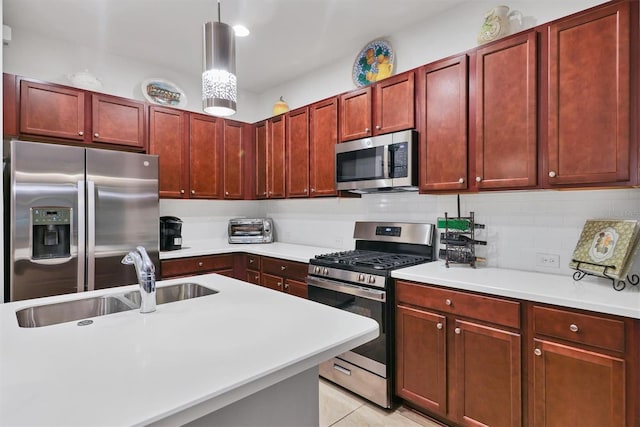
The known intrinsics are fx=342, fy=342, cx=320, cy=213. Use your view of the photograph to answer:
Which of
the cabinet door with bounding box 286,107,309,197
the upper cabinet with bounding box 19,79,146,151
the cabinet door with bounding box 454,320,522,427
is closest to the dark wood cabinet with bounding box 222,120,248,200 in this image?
the cabinet door with bounding box 286,107,309,197

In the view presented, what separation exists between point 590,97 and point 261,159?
2935mm

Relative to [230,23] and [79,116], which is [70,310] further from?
[230,23]

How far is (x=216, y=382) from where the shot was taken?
0.79 m

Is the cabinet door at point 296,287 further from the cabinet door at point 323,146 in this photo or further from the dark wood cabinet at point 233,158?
the dark wood cabinet at point 233,158

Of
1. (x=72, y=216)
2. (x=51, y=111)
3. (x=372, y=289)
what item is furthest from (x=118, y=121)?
(x=372, y=289)

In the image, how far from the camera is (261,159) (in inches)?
152

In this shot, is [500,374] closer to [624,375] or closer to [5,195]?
[624,375]

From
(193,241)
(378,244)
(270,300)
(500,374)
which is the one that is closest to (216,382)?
(270,300)

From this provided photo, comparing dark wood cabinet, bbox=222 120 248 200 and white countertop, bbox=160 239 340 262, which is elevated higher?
dark wood cabinet, bbox=222 120 248 200

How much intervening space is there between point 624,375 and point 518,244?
94 centimetres

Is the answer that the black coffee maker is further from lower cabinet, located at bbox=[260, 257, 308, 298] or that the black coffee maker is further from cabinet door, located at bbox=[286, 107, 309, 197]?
cabinet door, located at bbox=[286, 107, 309, 197]

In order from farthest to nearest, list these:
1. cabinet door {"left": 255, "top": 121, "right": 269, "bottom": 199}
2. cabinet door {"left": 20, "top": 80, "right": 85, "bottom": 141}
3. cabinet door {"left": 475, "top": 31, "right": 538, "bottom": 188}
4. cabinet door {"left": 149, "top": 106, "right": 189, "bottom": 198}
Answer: cabinet door {"left": 255, "top": 121, "right": 269, "bottom": 199} → cabinet door {"left": 149, "top": 106, "right": 189, "bottom": 198} → cabinet door {"left": 20, "top": 80, "right": 85, "bottom": 141} → cabinet door {"left": 475, "top": 31, "right": 538, "bottom": 188}

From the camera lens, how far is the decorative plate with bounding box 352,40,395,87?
2.96 metres

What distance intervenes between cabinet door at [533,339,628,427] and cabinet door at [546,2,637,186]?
86 centimetres
